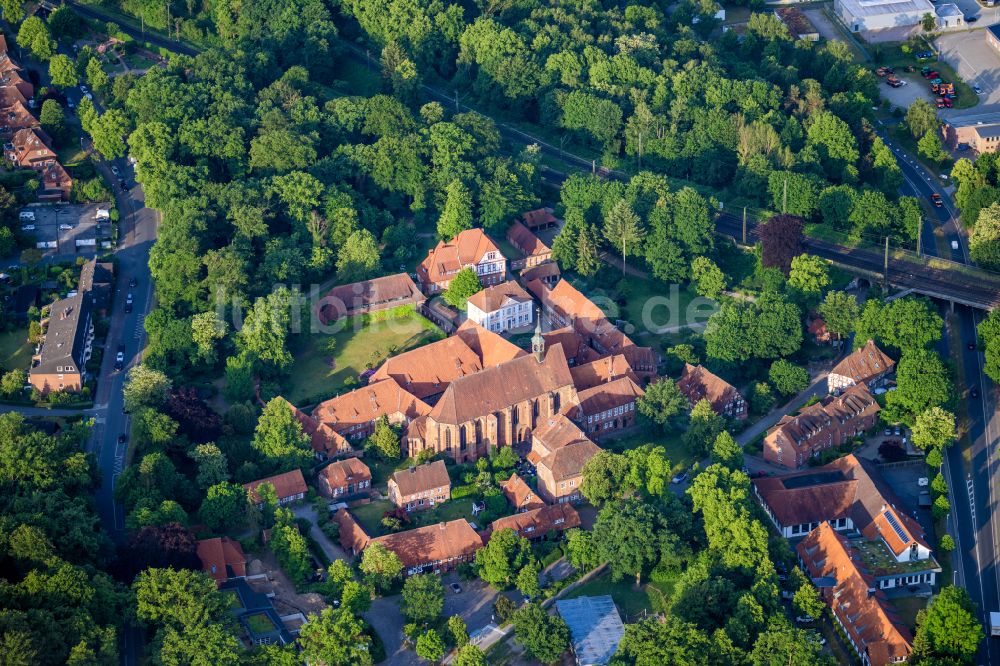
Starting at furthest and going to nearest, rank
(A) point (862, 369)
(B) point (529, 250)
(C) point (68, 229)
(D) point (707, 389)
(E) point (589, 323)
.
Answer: (B) point (529, 250) < (C) point (68, 229) < (E) point (589, 323) < (A) point (862, 369) < (D) point (707, 389)

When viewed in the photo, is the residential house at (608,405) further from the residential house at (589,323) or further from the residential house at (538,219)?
the residential house at (538,219)

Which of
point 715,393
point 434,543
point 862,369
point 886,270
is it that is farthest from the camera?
point 886,270

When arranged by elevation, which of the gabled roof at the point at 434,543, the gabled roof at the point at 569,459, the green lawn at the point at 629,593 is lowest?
the green lawn at the point at 629,593

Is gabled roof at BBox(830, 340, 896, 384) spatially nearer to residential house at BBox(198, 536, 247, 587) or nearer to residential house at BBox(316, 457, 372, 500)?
residential house at BBox(316, 457, 372, 500)

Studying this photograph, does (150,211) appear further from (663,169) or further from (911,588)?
(911,588)

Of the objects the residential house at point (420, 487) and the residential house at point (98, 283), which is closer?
the residential house at point (420, 487)

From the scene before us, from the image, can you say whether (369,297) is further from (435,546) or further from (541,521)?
(435,546)

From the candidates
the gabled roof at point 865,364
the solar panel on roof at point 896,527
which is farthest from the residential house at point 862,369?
the solar panel on roof at point 896,527

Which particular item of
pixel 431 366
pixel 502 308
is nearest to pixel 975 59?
pixel 502 308
